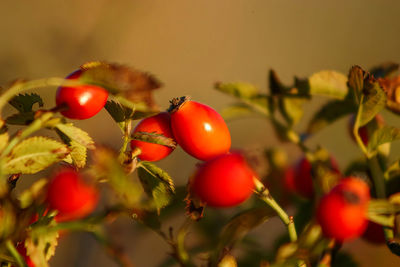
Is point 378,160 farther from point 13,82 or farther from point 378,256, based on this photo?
point 13,82

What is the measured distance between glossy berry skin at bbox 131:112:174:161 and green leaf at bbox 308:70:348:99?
22 centimetres

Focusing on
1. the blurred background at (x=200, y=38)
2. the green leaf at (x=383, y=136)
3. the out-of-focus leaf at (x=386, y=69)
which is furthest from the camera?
the blurred background at (x=200, y=38)

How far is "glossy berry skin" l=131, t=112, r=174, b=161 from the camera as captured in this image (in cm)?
44

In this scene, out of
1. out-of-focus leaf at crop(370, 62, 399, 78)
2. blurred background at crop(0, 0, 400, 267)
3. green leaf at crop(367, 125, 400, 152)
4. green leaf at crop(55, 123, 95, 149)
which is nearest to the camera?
green leaf at crop(55, 123, 95, 149)

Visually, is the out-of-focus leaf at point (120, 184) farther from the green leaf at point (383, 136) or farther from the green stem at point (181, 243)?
the green leaf at point (383, 136)

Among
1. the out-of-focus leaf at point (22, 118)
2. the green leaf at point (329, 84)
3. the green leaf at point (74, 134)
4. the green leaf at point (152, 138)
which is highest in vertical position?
the green leaf at point (329, 84)

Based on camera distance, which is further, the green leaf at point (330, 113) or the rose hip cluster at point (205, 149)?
the green leaf at point (330, 113)

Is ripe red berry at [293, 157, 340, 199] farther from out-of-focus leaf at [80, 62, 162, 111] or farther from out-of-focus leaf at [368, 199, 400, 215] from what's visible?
out-of-focus leaf at [80, 62, 162, 111]

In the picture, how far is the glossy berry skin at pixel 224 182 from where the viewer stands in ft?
1.12

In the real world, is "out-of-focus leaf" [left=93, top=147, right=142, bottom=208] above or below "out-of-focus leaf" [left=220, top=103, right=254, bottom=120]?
above

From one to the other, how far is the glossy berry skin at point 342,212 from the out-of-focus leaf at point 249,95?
11.7 inches

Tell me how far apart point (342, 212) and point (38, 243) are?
0.86 feet

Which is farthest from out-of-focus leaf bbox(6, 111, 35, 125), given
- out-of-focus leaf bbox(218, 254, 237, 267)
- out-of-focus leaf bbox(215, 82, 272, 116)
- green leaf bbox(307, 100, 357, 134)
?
green leaf bbox(307, 100, 357, 134)

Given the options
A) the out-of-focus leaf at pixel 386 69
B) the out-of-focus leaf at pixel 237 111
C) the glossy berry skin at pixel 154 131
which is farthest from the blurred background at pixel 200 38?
the glossy berry skin at pixel 154 131
